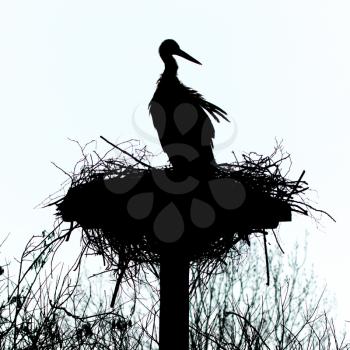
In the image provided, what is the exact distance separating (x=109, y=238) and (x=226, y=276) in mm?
6918

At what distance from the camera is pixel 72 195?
13.2ft

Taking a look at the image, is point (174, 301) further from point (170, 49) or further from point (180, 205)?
point (170, 49)

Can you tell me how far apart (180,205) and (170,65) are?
189 centimetres

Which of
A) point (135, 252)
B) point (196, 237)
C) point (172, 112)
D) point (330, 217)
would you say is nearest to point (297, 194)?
point (330, 217)

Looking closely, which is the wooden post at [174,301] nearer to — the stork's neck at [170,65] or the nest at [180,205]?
the nest at [180,205]

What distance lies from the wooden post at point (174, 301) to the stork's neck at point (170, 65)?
72.6 inches

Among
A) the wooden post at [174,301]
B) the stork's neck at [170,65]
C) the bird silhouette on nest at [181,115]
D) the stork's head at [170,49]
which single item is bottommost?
the wooden post at [174,301]

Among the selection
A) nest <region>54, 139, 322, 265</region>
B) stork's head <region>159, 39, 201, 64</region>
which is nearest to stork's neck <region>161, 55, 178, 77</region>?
stork's head <region>159, 39, 201, 64</region>

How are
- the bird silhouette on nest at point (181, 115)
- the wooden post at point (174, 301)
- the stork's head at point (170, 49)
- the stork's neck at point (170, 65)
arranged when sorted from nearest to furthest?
the wooden post at point (174, 301) → the bird silhouette on nest at point (181, 115) → the stork's neck at point (170, 65) → the stork's head at point (170, 49)

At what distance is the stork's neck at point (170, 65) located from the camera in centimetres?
551

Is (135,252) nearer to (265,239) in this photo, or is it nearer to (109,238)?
(109,238)

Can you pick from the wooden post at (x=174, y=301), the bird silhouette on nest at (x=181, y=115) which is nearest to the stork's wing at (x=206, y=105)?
the bird silhouette on nest at (x=181, y=115)

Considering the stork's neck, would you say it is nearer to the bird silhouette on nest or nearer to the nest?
the bird silhouette on nest

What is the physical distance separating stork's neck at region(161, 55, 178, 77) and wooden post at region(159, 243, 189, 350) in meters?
1.84
